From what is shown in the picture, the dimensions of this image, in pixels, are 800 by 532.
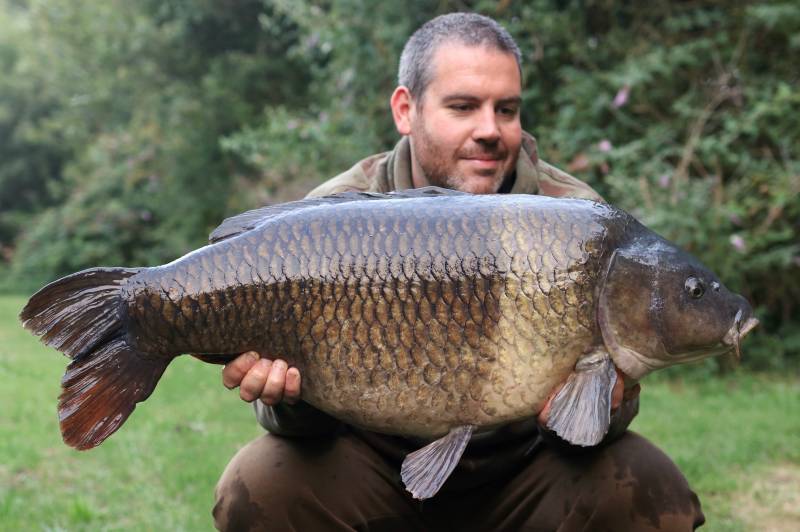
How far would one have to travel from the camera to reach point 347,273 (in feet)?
5.57

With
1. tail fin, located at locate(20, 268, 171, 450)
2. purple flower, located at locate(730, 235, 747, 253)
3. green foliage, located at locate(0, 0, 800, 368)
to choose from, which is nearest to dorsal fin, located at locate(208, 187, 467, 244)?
tail fin, located at locate(20, 268, 171, 450)

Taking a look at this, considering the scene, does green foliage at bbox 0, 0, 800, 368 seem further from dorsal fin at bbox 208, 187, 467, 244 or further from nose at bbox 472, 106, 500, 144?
dorsal fin at bbox 208, 187, 467, 244

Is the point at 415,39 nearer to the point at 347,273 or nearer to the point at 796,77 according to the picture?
the point at 347,273

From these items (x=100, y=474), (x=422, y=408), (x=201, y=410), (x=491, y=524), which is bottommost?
(x=201, y=410)

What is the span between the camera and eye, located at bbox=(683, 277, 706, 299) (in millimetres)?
1699

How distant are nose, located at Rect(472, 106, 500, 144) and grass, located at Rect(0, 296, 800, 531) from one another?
4.85 feet

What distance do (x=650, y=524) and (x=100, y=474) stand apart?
7.74ft

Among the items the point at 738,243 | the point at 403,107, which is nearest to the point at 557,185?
the point at 403,107

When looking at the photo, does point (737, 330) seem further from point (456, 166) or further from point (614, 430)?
point (456, 166)

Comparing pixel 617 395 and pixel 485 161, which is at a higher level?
pixel 485 161

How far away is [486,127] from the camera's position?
2340mm

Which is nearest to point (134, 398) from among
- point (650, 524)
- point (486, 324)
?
point (486, 324)

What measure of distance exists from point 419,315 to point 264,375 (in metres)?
0.32

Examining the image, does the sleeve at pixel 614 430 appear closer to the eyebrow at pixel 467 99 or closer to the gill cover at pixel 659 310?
the gill cover at pixel 659 310
